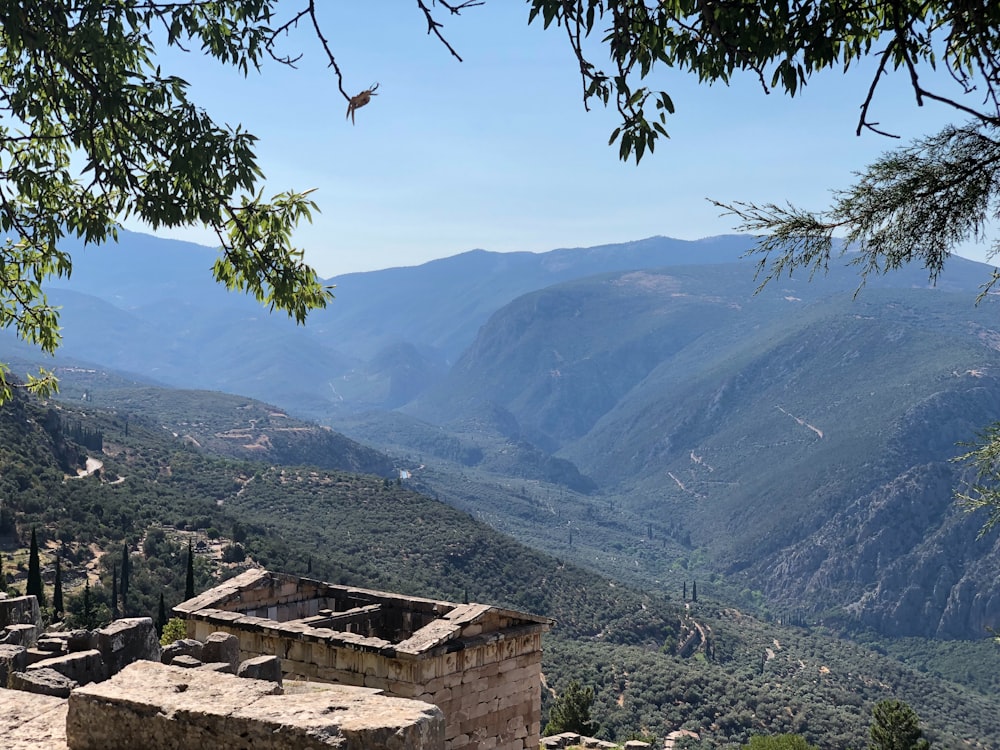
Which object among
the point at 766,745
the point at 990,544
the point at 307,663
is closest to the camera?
the point at 307,663

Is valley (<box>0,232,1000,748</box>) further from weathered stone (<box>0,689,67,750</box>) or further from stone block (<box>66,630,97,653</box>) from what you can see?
weathered stone (<box>0,689,67,750</box>)

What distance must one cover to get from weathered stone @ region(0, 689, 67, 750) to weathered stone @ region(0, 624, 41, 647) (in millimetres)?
3038

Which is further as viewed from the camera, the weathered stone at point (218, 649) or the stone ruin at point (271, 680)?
the weathered stone at point (218, 649)

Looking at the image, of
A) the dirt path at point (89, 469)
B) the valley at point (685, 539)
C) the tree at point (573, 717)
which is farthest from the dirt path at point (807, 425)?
the tree at point (573, 717)

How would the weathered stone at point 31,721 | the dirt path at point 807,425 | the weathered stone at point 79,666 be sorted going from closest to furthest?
the weathered stone at point 31,721 → the weathered stone at point 79,666 → the dirt path at point 807,425

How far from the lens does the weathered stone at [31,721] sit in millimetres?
4926

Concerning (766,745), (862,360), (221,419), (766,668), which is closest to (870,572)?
(862,360)

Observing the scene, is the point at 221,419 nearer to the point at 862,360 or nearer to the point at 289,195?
the point at 862,360

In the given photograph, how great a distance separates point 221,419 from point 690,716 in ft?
382

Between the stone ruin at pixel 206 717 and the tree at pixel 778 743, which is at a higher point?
the stone ruin at pixel 206 717

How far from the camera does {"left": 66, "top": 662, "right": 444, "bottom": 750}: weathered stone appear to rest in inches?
170

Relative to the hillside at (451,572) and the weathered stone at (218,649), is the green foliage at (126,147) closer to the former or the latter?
the weathered stone at (218,649)

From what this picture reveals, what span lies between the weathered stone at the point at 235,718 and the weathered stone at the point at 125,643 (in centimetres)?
248

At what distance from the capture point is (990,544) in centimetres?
13538
